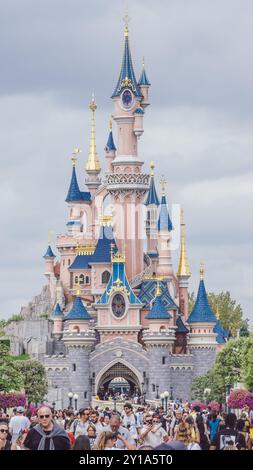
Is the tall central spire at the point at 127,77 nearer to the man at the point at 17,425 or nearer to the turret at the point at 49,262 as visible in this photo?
the turret at the point at 49,262

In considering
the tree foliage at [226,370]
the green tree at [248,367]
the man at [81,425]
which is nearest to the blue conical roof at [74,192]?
the tree foliage at [226,370]

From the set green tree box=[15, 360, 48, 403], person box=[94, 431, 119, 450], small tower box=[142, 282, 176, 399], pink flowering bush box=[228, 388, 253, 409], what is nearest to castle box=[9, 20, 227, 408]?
small tower box=[142, 282, 176, 399]

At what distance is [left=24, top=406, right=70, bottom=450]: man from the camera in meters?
20.1

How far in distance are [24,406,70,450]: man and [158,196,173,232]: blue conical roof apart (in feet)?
326

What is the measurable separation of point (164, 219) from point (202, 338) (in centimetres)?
1031

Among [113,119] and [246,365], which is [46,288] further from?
[246,365]

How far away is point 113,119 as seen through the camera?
398 feet

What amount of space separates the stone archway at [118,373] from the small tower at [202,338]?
3842 mm

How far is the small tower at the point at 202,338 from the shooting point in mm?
113375

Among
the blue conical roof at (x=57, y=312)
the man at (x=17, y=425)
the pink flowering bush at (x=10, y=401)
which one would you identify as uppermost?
the blue conical roof at (x=57, y=312)
